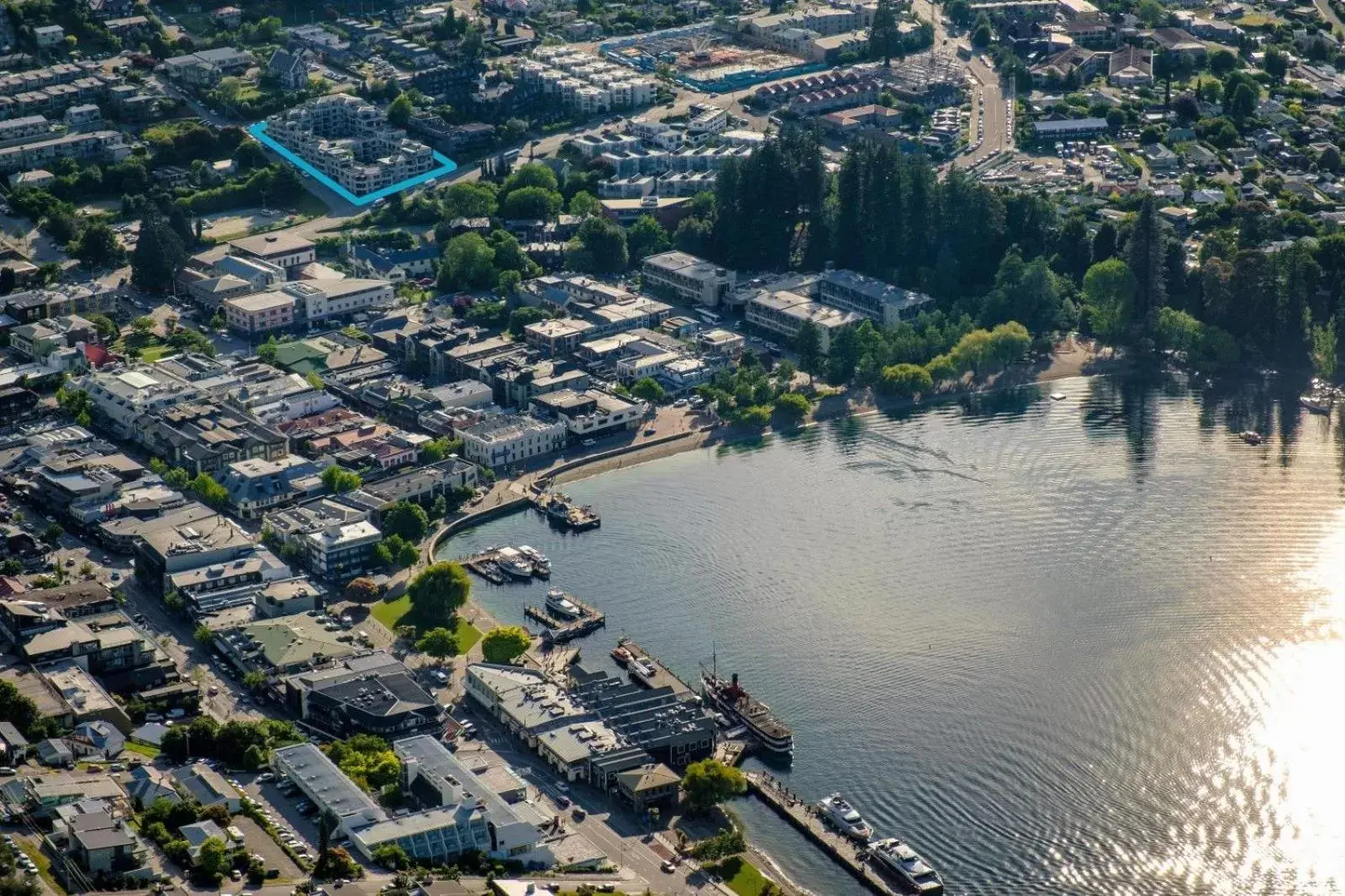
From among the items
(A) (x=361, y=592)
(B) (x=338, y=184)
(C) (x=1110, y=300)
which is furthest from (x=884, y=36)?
(A) (x=361, y=592)

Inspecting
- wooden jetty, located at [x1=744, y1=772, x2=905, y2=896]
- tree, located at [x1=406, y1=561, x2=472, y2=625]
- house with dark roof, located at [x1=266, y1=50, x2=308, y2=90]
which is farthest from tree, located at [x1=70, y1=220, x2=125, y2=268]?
wooden jetty, located at [x1=744, y1=772, x2=905, y2=896]

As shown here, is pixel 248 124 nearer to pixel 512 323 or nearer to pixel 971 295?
pixel 512 323

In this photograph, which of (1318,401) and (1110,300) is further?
(1110,300)

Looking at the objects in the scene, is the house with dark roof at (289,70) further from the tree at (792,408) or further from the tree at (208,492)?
the tree at (208,492)

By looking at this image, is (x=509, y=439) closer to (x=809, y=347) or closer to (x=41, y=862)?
(x=809, y=347)

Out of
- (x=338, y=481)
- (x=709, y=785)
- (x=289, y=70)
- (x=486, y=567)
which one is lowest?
(x=486, y=567)

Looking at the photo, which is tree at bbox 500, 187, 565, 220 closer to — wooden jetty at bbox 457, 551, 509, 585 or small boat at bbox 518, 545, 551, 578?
A: small boat at bbox 518, 545, 551, 578
